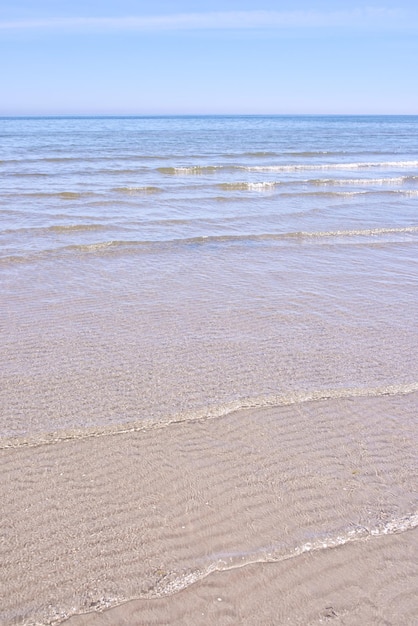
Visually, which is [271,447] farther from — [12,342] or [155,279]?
[155,279]

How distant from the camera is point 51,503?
326 centimetres

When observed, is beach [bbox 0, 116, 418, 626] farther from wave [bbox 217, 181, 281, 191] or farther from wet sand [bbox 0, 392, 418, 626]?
wave [bbox 217, 181, 281, 191]

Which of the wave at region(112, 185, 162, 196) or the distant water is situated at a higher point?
the wave at region(112, 185, 162, 196)

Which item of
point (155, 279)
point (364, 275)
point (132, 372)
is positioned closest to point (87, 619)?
point (132, 372)

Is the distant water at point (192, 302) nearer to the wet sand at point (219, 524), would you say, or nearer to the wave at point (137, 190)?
the wave at point (137, 190)

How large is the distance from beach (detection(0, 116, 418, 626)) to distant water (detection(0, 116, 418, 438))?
0.03 meters

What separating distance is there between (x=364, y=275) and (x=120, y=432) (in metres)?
5.25

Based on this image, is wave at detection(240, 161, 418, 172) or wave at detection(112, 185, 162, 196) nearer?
wave at detection(112, 185, 162, 196)

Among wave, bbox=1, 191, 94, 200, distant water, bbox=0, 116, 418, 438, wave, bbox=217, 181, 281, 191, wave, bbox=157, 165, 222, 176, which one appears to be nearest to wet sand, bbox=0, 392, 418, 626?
distant water, bbox=0, 116, 418, 438

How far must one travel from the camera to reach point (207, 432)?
4.00 metres

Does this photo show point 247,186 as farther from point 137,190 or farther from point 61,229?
Answer: point 61,229

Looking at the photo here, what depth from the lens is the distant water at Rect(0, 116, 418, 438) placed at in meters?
4.61

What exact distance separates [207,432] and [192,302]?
3.04m

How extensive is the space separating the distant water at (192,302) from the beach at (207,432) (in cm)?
3
